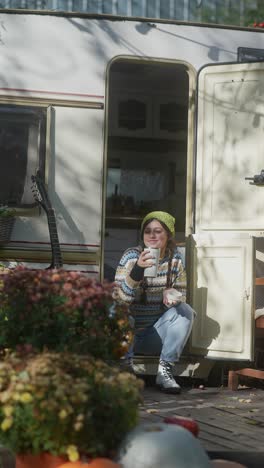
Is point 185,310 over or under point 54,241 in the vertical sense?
under

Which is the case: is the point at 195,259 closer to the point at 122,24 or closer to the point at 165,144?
the point at 122,24

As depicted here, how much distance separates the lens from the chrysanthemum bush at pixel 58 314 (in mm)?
4254

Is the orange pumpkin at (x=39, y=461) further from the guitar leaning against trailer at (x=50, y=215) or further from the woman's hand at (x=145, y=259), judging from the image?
the guitar leaning against trailer at (x=50, y=215)

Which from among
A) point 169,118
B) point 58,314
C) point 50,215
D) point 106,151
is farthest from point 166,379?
point 169,118

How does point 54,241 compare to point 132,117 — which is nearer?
point 54,241

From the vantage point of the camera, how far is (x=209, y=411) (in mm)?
6812

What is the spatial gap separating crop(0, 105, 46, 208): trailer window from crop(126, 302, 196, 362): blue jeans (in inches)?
53.2

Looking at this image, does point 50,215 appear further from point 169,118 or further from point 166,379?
point 169,118

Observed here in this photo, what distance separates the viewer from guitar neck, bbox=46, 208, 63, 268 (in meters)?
7.70

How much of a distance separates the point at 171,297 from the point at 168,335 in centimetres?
29

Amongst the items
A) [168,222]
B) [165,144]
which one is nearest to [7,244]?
[168,222]

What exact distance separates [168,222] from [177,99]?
2.83m

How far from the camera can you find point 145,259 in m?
7.44

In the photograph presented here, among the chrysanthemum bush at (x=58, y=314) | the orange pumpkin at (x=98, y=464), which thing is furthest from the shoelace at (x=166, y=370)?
the orange pumpkin at (x=98, y=464)
